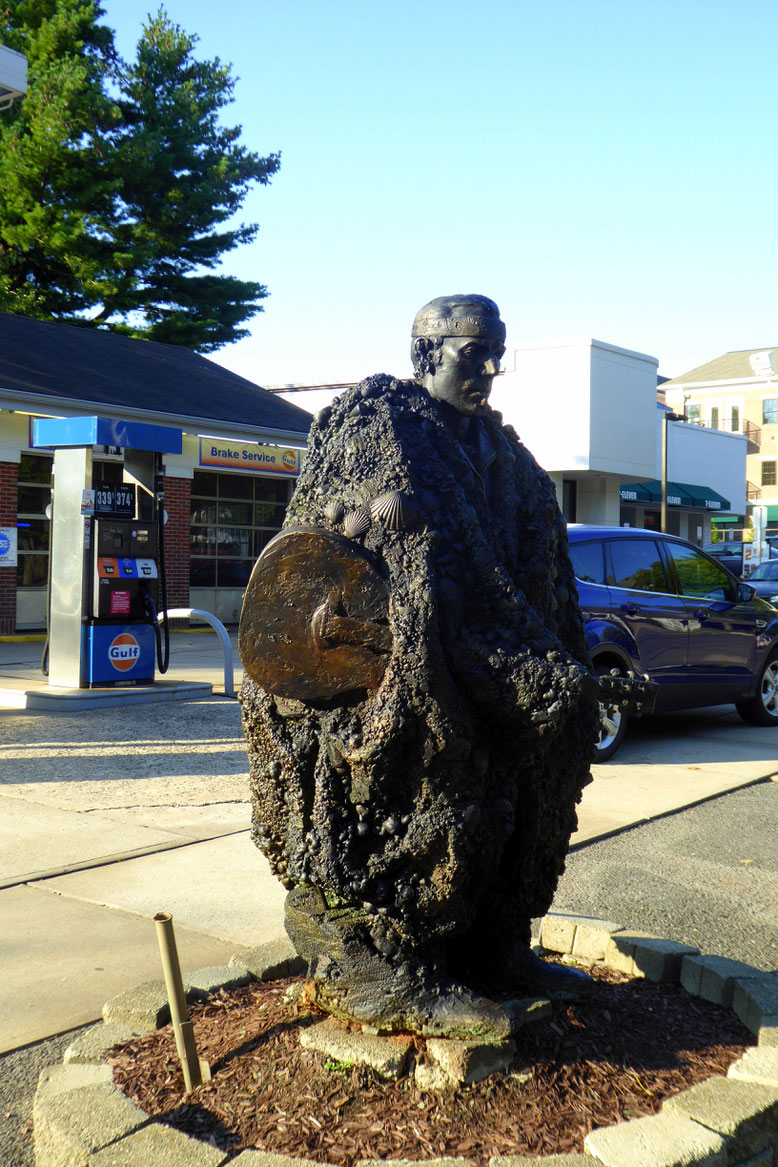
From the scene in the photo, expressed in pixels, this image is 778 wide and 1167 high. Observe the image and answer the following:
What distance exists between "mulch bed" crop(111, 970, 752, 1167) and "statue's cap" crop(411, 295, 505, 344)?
180 cm

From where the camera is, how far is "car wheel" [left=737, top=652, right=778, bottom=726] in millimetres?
10398

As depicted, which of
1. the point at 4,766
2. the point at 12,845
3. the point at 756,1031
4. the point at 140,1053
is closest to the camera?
the point at 140,1053

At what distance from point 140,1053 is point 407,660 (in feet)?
4.28

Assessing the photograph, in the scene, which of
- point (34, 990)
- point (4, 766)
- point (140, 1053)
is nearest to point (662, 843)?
point (34, 990)

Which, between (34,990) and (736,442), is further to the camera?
(736,442)

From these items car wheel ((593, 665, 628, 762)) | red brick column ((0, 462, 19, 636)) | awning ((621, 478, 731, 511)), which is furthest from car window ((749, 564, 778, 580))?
car wheel ((593, 665, 628, 762))

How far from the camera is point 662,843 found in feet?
20.7

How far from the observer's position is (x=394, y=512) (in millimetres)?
2553

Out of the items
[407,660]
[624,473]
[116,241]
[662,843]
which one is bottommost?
[662,843]

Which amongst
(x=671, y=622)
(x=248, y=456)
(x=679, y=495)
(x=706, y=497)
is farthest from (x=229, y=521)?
(x=706, y=497)

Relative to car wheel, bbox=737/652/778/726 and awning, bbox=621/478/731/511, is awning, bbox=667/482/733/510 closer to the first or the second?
awning, bbox=621/478/731/511

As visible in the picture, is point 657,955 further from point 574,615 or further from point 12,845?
point 12,845

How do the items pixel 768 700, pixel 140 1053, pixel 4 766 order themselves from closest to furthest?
pixel 140 1053 < pixel 4 766 < pixel 768 700

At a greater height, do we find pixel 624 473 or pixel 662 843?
pixel 624 473
